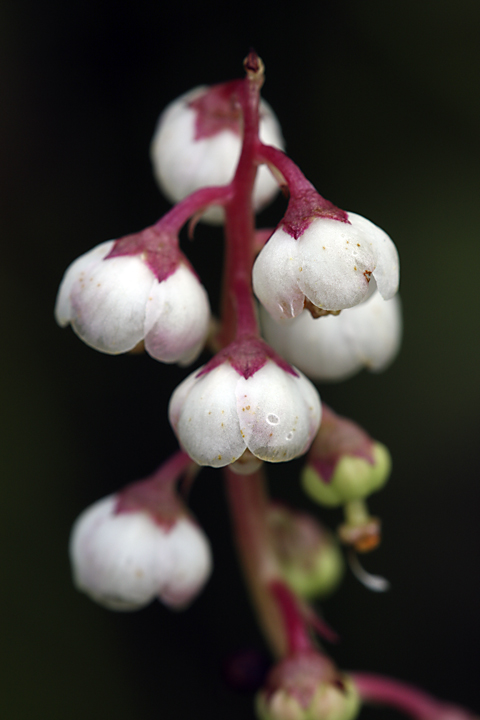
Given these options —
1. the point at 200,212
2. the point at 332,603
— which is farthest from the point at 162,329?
the point at 332,603

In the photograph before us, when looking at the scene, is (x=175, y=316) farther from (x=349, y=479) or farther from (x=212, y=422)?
(x=349, y=479)

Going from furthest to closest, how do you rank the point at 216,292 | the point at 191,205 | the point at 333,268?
1. the point at 216,292
2. the point at 191,205
3. the point at 333,268

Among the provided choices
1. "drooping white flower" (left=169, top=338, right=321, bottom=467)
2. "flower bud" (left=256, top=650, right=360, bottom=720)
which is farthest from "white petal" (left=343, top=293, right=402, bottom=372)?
"flower bud" (left=256, top=650, right=360, bottom=720)

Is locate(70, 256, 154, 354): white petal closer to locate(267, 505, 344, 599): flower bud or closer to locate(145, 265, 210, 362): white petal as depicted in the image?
locate(145, 265, 210, 362): white petal

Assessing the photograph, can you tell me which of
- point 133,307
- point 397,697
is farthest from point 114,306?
point 397,697

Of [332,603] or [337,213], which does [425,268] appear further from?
[337,213]

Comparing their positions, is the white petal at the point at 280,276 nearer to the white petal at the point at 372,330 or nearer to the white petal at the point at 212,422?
the white petal at the point at 212,422
